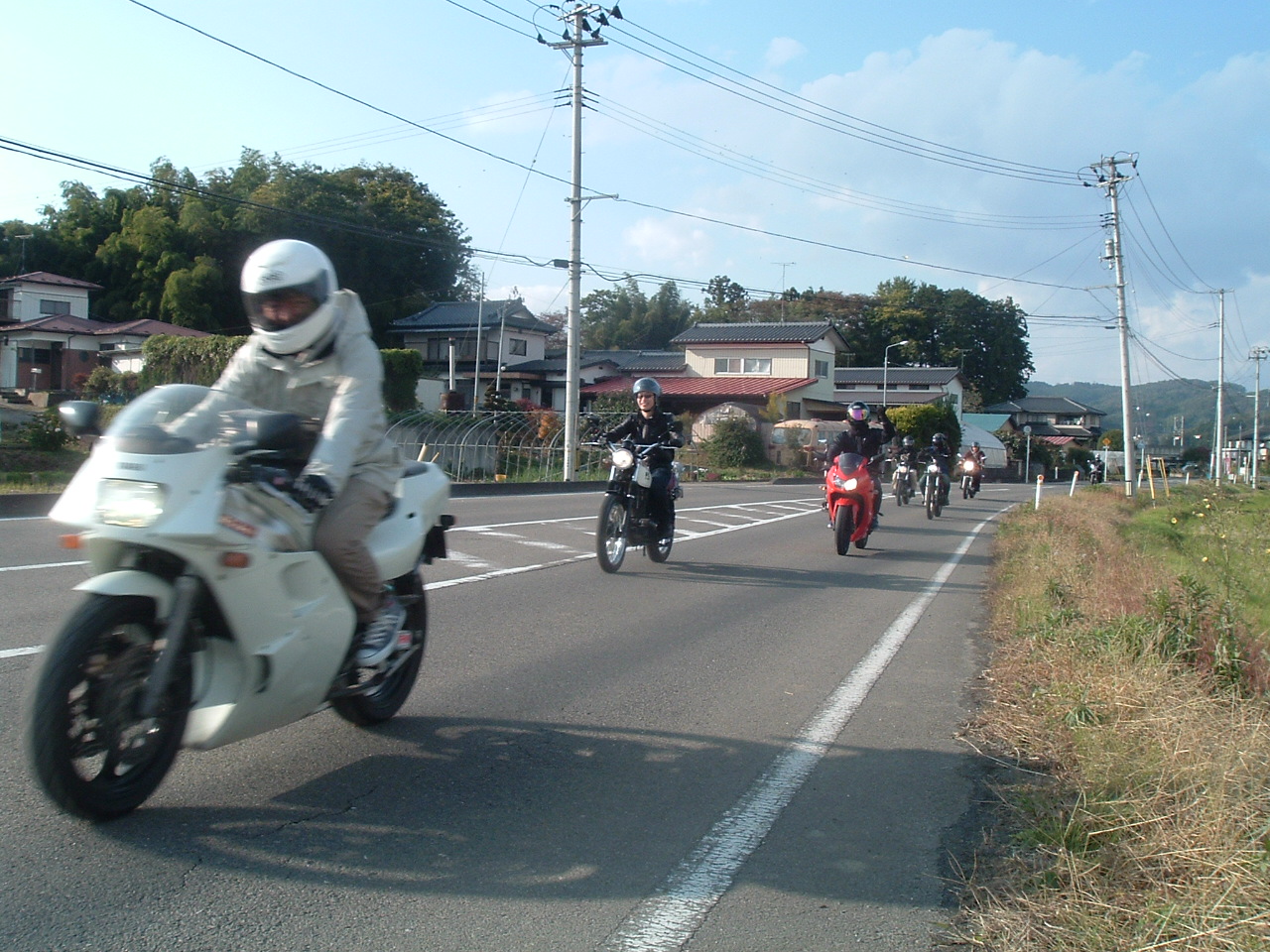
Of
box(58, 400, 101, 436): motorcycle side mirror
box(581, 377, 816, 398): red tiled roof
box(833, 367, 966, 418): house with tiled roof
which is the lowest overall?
box(58, 400, 101, 436): motorcycle side mirror

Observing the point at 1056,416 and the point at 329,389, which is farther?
the point at 1056,416

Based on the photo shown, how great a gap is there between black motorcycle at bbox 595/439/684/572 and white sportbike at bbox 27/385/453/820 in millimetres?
6141

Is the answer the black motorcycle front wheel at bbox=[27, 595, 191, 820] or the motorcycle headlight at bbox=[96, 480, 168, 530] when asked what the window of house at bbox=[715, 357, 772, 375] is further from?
the motorcycle headlight at bbox=[96, 480, 168, 530]

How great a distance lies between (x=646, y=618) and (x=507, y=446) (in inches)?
809

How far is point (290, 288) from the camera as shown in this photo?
3938mm

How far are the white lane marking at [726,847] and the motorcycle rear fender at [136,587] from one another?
66.5 inches

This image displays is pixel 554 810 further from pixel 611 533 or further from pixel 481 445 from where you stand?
pixel 481 445

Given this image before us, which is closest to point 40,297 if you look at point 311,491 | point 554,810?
point 311,491

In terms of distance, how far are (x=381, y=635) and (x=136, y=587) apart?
1.22 m

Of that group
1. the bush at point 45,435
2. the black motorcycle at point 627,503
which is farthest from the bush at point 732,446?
the black motorcycle at point 627,503

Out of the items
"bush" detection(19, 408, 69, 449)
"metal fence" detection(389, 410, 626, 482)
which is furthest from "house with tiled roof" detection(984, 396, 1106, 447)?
"bush" detection(19, 408, 69, 449)

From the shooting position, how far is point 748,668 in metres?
6.46

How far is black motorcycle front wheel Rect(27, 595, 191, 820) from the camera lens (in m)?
3.12

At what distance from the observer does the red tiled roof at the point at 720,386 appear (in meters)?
57.7
